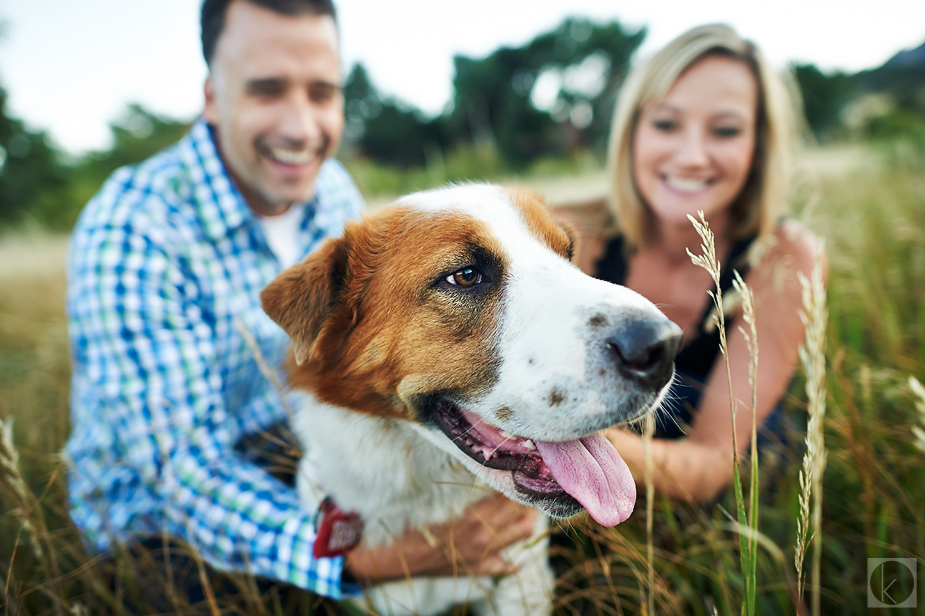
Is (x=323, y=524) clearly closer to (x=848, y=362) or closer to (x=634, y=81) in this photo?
(x=848, y=362)

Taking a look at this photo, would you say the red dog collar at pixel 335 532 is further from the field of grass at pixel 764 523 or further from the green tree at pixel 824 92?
the green tree at pixel 824 92

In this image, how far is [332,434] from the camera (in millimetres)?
1768

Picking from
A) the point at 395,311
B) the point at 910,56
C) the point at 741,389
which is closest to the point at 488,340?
the point at 395,311

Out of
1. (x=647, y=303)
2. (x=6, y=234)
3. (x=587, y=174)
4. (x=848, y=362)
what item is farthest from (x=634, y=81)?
(x=6, y=234)

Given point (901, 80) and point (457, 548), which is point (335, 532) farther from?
point (901, 80)

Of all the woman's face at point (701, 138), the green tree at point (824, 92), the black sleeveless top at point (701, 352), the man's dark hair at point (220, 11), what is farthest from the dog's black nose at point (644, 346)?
the green tree at point (824, 92)

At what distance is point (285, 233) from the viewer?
10.2ft

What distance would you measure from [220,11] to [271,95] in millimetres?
550

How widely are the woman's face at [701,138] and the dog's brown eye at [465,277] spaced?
5.73 feet

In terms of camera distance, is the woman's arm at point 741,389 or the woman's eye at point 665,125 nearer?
the woman's arm at point 741,389

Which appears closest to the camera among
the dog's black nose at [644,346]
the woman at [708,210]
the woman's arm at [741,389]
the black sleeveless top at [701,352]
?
the dog's black nose at [644,346]

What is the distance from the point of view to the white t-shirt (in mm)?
2967

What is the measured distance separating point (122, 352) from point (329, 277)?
1178 mm

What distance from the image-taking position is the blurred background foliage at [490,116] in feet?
62.2
